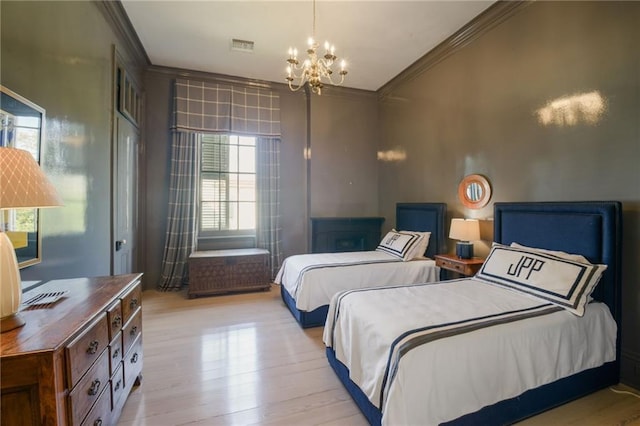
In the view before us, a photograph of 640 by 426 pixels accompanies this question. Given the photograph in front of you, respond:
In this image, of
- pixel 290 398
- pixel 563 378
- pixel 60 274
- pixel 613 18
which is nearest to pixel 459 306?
pixel 563 378

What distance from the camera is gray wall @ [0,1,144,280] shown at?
1.61 meters

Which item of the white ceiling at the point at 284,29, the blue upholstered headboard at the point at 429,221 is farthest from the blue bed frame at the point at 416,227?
the white ceiling at the point at 284,29

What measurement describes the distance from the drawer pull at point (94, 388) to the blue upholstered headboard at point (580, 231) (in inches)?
125

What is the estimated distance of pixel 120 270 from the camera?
10.5 ft

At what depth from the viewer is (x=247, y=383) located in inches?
82.1

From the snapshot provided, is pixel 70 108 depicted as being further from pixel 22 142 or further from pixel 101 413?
pixel 101 413

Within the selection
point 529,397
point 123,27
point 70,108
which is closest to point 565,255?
point 529,397

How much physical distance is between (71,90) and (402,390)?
2.97 metres

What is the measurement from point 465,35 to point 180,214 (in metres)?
4.47

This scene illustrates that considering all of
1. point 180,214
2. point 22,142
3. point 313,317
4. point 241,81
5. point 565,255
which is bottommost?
point 313,317

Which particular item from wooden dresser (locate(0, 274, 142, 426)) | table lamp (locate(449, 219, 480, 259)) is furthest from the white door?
table lamp (locate(449, 219, 480, 259))

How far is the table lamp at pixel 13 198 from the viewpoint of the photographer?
1.02m

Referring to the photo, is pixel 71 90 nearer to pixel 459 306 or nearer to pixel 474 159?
pixel 459 306

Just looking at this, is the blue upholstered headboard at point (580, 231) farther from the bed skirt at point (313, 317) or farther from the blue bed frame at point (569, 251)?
the bed skirt at point (313, 317)
